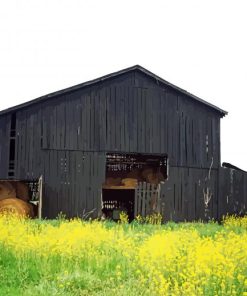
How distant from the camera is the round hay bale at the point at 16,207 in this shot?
74.7 ft

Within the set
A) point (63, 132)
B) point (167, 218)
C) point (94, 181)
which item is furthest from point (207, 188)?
point (63, 132)

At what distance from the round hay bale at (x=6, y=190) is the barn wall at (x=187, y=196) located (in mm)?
7020

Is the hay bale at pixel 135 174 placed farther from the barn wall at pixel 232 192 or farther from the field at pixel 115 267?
the field at pixel 115 267

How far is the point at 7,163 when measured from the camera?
22.4 metres

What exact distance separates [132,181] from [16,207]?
21.2 feet

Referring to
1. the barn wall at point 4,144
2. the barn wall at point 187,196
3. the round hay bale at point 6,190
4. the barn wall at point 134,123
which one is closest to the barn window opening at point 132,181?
the barn wall at point 187,196

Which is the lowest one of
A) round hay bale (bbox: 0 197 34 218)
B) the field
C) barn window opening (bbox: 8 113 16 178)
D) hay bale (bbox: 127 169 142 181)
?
the field

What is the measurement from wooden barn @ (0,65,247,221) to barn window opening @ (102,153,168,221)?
3.8 inches

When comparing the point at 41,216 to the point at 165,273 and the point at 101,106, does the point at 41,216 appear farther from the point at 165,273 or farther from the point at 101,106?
the point at 165,273

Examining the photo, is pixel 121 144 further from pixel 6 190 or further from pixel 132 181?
pixel 6 190

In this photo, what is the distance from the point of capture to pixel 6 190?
78.2 ft

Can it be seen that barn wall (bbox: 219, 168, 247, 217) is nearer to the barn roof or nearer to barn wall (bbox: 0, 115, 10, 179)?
the barn roof

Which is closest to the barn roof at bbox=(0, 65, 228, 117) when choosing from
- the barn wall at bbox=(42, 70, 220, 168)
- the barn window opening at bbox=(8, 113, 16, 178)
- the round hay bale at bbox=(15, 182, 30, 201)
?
the barn wall at bbox=(42, 70, 220, 168)

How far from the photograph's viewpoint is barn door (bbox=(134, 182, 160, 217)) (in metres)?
24.1
